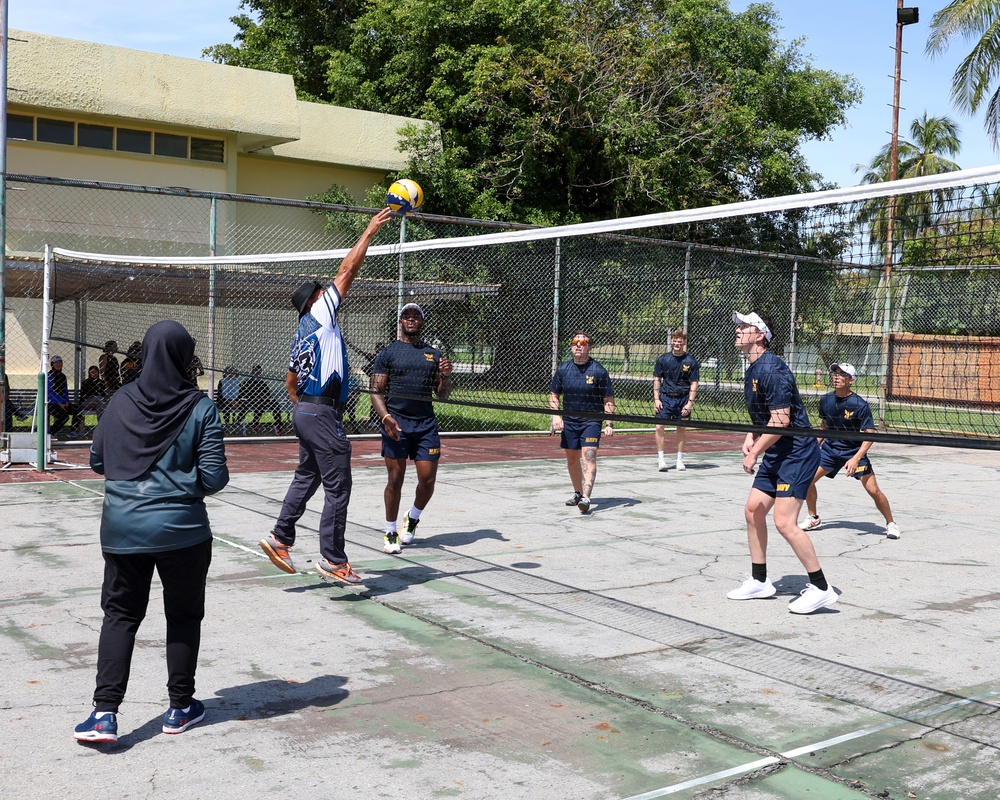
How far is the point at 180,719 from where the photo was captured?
4.18 m

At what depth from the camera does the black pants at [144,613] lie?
4023 mm

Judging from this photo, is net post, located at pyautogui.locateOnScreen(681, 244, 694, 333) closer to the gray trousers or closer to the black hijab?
the gray trousers

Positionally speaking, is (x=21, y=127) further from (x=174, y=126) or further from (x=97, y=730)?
(x=97, y=730)

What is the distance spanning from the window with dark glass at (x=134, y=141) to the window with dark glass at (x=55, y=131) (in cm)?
103

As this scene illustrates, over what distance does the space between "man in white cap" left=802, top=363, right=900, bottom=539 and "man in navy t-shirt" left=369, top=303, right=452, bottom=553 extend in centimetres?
330

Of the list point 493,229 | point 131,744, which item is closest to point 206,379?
point 493,229

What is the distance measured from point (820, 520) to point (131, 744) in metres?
7.56

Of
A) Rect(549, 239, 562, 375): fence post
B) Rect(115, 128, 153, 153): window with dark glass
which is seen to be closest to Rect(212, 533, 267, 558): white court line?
Rect(549, 239, 562, 375): fence post

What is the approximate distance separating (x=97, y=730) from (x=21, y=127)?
67.7ft

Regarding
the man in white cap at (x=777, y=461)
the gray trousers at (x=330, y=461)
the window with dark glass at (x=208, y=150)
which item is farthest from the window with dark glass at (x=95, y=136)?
the man in white cap at (x=777, y=461)

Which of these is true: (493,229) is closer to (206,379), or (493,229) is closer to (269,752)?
Result: (206,379)

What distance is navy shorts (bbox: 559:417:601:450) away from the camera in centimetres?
1003

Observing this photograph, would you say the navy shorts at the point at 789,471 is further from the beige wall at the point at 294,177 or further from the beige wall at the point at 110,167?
the beige wall at the point at 294,177

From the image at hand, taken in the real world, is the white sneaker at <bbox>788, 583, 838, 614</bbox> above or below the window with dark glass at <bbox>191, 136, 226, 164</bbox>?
below
